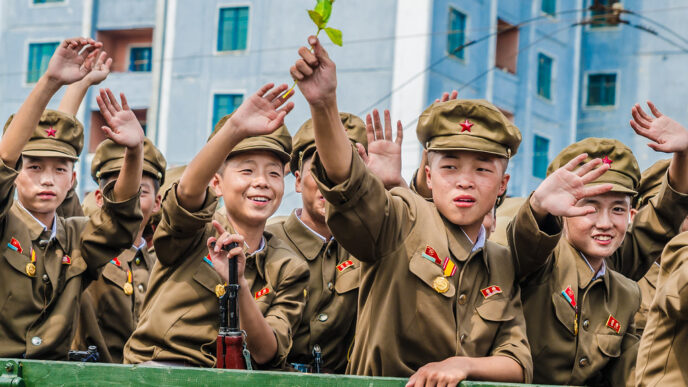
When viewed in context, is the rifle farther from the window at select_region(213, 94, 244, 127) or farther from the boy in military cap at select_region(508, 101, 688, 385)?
the window at select_region(213, 94, 244, 127)

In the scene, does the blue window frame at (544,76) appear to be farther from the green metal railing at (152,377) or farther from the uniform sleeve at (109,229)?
the green metal railing at (152,377)

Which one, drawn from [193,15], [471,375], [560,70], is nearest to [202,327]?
[471,375]

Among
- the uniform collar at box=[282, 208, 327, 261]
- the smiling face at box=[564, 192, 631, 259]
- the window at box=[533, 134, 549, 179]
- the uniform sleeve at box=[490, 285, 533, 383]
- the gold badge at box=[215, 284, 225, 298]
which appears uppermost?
the window at box=[533, 134, 549, 179]

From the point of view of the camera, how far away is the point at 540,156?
27047 millimetres

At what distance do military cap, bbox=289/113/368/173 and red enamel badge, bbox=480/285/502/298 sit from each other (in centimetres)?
164

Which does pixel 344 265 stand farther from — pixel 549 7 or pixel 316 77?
pixel 549 7

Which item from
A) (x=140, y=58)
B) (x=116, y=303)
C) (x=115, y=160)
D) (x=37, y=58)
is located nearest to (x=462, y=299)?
(x=116, y=303)

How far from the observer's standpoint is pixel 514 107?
26.0m

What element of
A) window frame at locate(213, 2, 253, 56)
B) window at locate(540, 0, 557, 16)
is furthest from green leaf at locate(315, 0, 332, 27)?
window at locate(540, 0, 557, 16)

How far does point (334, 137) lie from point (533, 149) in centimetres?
2331

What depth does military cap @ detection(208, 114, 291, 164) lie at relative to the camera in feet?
17.8

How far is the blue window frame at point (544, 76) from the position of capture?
89.8ft

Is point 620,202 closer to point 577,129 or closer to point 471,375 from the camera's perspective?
point 471,375

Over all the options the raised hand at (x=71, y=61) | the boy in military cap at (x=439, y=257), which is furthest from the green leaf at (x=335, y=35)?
the raised hand at (x=71, y=61)
